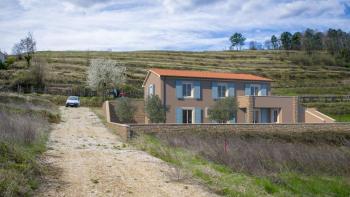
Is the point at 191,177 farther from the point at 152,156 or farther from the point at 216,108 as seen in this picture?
the point at 216,108

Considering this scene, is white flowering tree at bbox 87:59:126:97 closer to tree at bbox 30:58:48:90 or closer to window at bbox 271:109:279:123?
tree at bbox 30:58:48:90

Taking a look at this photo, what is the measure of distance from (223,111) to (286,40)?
10352cm

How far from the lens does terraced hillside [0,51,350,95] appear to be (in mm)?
70750

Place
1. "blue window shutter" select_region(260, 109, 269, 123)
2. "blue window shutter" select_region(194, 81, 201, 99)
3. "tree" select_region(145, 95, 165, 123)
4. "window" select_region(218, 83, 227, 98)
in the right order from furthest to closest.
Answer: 1. "blue window shutter" select_region(260, 109, 269, 123)
2. "window" select_region(218, 83, 227, 98)
3. "blue window shutter" select_region(194, 81, 201, 99)
4. "tree" select_region(145, 95, 165, 123)

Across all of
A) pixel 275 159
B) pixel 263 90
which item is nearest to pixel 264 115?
pixel 263 90

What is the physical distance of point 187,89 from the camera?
39500mm

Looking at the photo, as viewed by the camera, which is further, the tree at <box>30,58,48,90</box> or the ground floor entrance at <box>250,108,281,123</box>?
the tree at <box>30,58,48,90</box>

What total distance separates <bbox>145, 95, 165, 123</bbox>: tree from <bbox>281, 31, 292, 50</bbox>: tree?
10452 cm

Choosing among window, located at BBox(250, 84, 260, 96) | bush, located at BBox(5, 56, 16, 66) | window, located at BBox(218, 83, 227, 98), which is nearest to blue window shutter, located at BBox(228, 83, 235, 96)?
window, located at BBox(218, 83, 227, 98)

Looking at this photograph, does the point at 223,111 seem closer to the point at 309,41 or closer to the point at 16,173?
the point at 16,173

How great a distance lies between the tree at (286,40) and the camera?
5242 inches

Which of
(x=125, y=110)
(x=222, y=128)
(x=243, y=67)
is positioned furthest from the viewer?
(x=243, y=67)

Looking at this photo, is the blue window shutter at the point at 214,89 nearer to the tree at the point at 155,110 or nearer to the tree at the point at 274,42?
the tree at the point at 155,110

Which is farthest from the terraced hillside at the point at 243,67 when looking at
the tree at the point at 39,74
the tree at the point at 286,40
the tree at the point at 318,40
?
the tree at the point at 286,40
